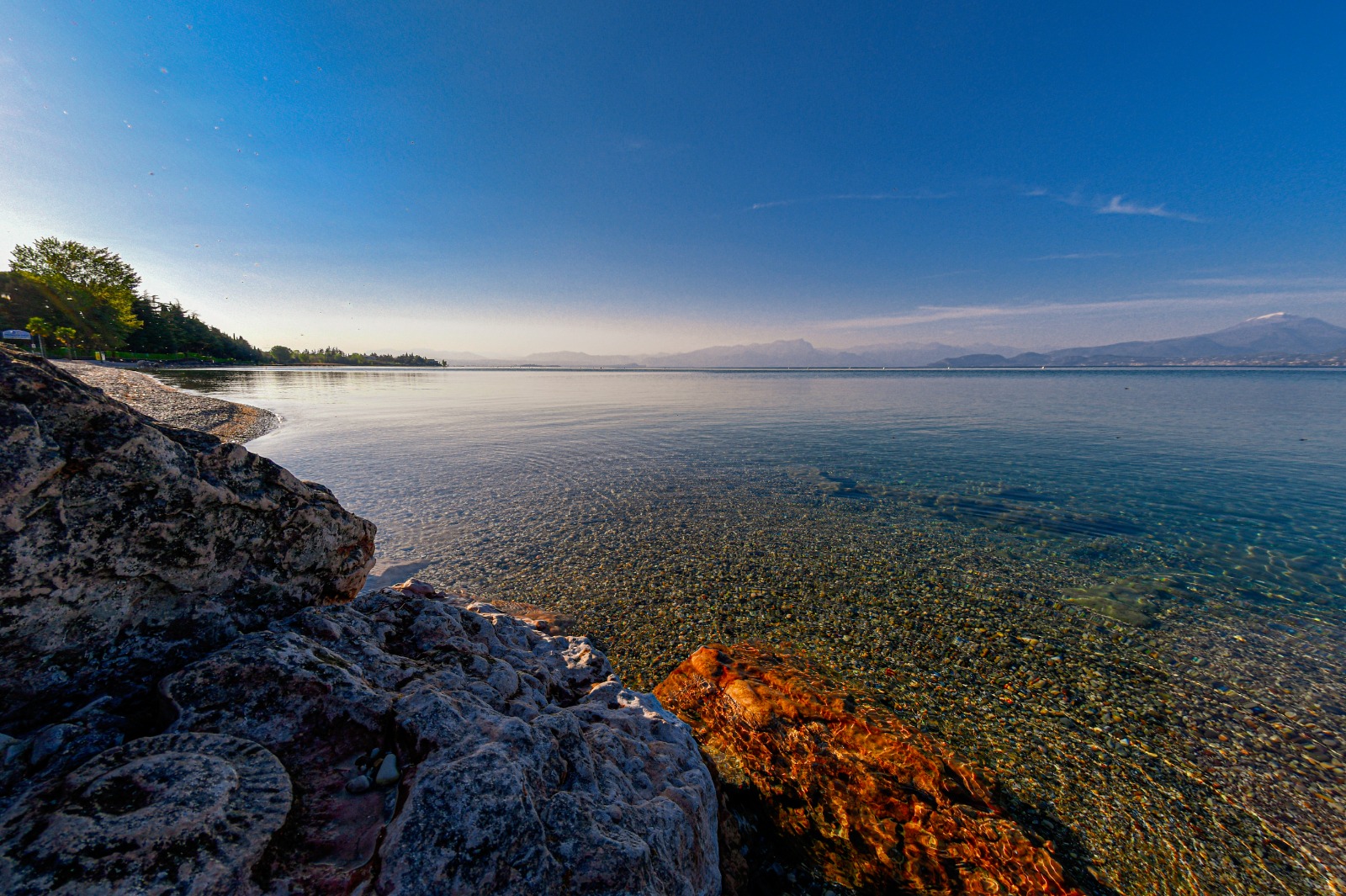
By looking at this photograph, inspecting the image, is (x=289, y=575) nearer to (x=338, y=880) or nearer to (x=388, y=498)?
(x=338, y=880)

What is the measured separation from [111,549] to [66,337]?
12021 cm

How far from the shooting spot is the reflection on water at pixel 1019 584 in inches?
210

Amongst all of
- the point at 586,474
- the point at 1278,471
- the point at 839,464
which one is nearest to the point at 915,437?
the point at 839,464

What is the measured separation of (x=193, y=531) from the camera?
3.71 m

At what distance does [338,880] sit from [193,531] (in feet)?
9.47

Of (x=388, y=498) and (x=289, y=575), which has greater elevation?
(x=289, y=575)

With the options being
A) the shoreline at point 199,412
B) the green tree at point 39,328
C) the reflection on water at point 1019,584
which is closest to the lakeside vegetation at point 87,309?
the green tree at point 39,328

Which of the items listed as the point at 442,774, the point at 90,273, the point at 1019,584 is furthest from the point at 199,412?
the point at 90,273

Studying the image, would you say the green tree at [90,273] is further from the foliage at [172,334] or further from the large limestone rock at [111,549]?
the large limestone rock at [111,549]

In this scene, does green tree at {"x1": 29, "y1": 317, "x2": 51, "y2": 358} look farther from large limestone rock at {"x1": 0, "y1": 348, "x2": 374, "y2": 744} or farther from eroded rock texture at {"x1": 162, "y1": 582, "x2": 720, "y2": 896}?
eroded rock texture at {"x1": 162, "y1": 582, "x2": 720, "y2": 896}

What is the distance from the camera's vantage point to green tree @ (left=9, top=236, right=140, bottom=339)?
78.9 metres

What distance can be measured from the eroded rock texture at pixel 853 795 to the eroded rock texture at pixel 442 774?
1.08 m

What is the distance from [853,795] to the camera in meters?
4.60

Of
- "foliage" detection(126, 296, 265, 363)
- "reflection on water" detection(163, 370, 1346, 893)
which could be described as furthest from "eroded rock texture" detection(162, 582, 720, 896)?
"foliage" detection(126, 296, 265, 363)
